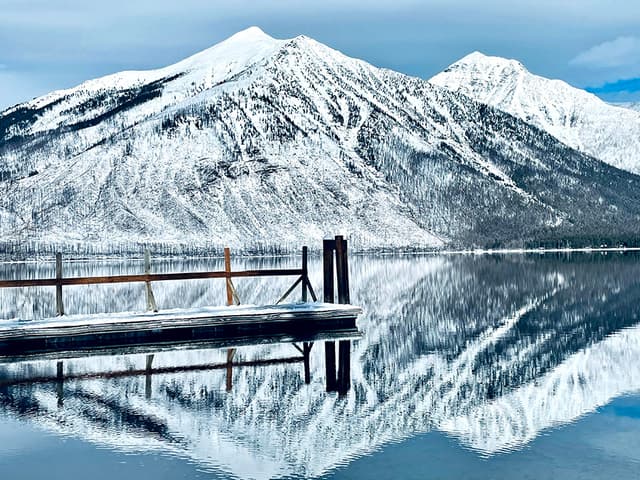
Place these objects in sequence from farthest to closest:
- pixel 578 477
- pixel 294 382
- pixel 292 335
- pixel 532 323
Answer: pixel 532 323 → pixel 292 335 → pixel 294 382 → pixel 578 477

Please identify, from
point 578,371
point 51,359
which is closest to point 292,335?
point 51,359

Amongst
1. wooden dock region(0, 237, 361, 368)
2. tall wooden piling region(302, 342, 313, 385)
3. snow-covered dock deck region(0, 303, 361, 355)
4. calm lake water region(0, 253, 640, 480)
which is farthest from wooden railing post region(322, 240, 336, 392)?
snow-covered dock deck region(0, 303, 361, 355)

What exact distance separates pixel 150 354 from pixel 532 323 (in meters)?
22.2

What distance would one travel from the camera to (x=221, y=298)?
7138 cm

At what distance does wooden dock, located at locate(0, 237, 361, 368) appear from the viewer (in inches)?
1693

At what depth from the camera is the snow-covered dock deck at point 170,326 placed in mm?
42956

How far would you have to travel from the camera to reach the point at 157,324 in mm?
44594

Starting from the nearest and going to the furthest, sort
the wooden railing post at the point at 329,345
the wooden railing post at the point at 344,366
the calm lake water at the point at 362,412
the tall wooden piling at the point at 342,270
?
the calm lake water at the point at 362,412 < the wooden railing post at the point at 344,366 < the wooden railing post at the point at 329,345 < the tall wooden piling at the point at 342,270

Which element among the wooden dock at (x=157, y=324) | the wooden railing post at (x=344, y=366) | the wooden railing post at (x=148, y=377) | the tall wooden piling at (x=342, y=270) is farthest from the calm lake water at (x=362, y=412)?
the tall wooden piling at (x=342, y=270)

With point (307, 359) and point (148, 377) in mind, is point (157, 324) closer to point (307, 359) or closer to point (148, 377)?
point (307, 359)

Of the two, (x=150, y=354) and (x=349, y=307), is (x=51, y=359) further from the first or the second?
(x=349, y=307)

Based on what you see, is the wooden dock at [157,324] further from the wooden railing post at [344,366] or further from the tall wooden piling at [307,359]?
the tall wooden piling at [307,359]

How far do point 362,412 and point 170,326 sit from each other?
18.3 metres

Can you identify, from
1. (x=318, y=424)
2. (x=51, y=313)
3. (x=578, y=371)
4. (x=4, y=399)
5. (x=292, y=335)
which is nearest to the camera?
(x=318, y=424)
